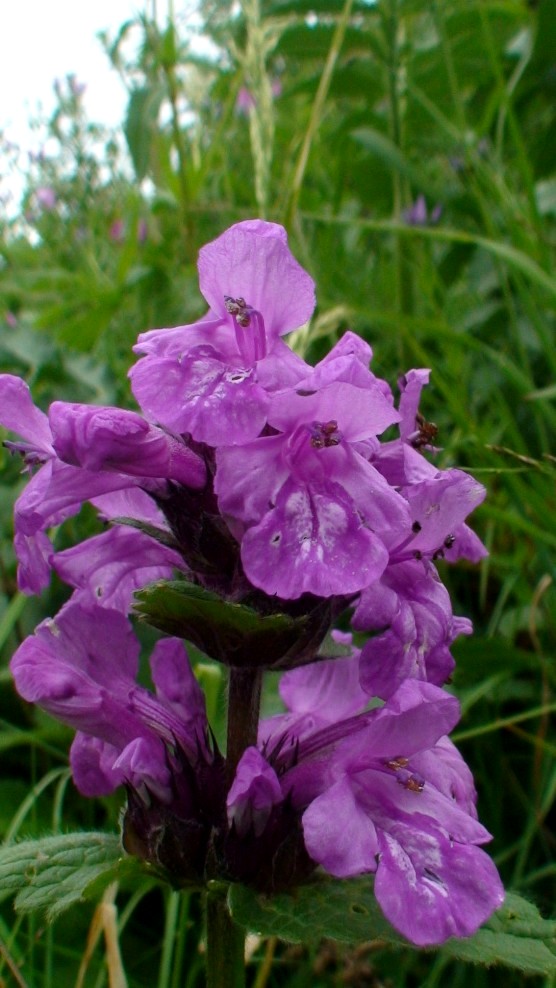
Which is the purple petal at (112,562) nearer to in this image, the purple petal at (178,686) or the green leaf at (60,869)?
the purple petal at (178,686)

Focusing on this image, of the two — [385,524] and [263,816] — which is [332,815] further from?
[385,524]

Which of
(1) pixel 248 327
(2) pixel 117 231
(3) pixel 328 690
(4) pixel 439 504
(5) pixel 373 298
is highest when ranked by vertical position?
(1) pixel 248 327

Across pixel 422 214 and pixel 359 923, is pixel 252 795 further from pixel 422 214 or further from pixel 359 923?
pixel 422 214

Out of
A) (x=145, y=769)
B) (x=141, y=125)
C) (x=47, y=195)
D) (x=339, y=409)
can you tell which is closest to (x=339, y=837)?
(x=145, y=769)

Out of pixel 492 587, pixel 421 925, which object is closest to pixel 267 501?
pixel 421 925

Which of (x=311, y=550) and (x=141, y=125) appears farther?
(x=141, y=125)

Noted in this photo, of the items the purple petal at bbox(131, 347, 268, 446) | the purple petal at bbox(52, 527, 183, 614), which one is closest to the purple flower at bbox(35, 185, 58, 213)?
the purple petal at bbox(52, 527, 183, 614)
